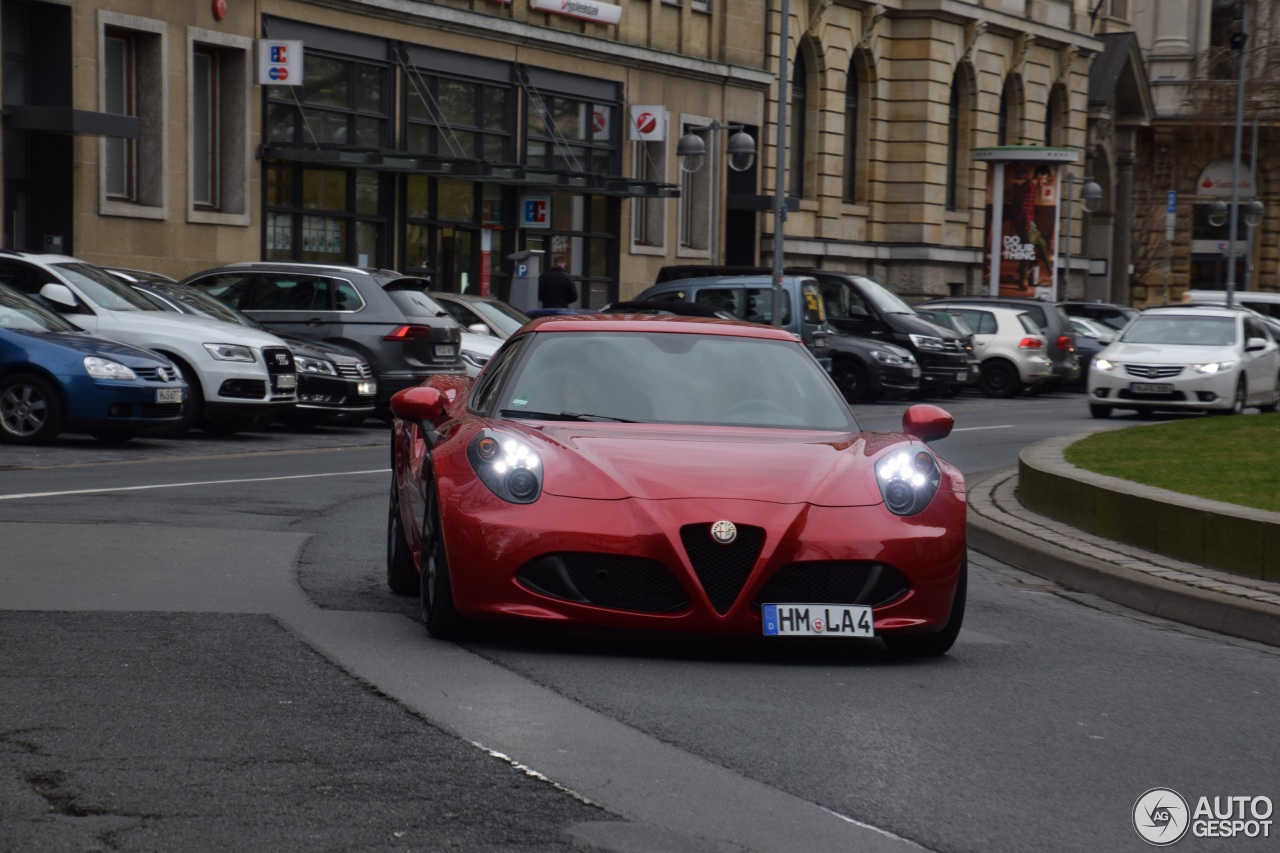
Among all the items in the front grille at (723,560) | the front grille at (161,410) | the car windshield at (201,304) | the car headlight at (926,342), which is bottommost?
the front grille at (161,410)

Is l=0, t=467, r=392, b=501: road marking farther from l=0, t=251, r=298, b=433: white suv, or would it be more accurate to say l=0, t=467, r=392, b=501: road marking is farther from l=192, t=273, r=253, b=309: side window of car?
l=192, t=273, r=253, b=309: side window of car

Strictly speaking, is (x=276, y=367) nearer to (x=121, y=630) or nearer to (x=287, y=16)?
(x=121, y=630)

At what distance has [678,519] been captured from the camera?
677 cm

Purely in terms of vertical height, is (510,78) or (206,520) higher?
(510,78)

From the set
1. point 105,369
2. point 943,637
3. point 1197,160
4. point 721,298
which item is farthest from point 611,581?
point 1197,160

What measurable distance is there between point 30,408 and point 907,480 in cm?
1098

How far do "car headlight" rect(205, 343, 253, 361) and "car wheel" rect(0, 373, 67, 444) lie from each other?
1.81 m

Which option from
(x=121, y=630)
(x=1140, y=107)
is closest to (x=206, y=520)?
(x=121, y=630)

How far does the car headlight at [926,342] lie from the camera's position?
96.3ft

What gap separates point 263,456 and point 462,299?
24.6 ft

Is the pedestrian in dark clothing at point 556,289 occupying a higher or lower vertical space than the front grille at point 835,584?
higher

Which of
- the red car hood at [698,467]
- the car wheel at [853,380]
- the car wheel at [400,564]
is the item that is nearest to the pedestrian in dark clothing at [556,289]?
the car wheel at [853,380]

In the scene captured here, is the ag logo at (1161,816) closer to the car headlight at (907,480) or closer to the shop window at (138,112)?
the car headlight at (907,480)

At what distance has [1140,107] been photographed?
63.5 metres
